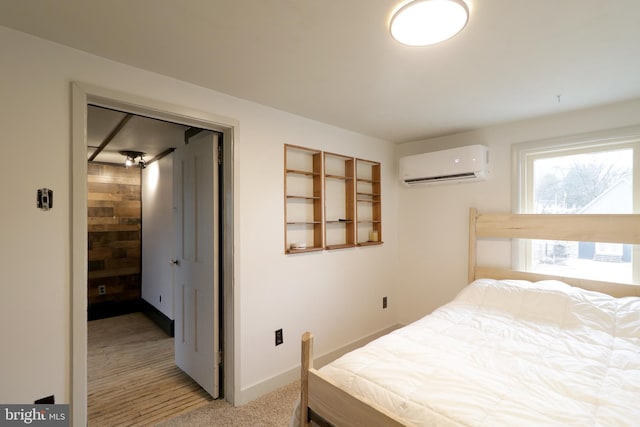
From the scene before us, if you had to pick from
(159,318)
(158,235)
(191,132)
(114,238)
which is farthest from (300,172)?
(114,238)

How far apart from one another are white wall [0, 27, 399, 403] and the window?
1.41m

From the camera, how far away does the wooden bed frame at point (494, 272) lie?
123 centimetres

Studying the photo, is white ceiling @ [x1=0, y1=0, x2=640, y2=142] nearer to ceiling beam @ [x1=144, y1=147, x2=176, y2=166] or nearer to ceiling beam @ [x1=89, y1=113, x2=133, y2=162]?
ceiling beam @ [x1=89, y1=113, x2=133, y2=162]

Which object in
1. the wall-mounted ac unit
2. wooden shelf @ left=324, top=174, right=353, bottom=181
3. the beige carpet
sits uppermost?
the wall-mounted ac unit

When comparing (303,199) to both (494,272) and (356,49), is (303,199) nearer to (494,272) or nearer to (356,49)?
(356,49)

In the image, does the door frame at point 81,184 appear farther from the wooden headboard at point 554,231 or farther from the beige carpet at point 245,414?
the wooden headboard at point 554,231

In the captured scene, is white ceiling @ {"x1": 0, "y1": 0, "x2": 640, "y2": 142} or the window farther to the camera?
the window

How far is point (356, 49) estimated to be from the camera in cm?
155

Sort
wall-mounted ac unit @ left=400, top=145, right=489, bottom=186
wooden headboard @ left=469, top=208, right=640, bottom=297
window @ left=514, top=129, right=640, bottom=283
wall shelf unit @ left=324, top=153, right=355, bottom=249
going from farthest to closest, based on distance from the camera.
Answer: wall shelf unit @ left=324, top=153, right=355, bottom=249
wall-mounted ac unit @ left=400, top=145, right=489, bottom=186
window @ left=514, top=129, right=640, bottom=283
wooden headboard @ left=469, top=208, right=640, bottom=297

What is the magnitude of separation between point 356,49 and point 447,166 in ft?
6.01

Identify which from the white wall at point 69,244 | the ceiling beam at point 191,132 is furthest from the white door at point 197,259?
the white wall at point 69,244

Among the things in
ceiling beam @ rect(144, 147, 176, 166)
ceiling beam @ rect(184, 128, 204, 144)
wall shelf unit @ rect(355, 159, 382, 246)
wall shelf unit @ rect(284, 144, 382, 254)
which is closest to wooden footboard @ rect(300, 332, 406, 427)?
wall shelf unit @ rect(284, 144, 382, 254)

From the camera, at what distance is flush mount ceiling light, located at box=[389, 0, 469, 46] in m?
1.20

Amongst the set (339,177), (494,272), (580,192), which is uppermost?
(339,177)
